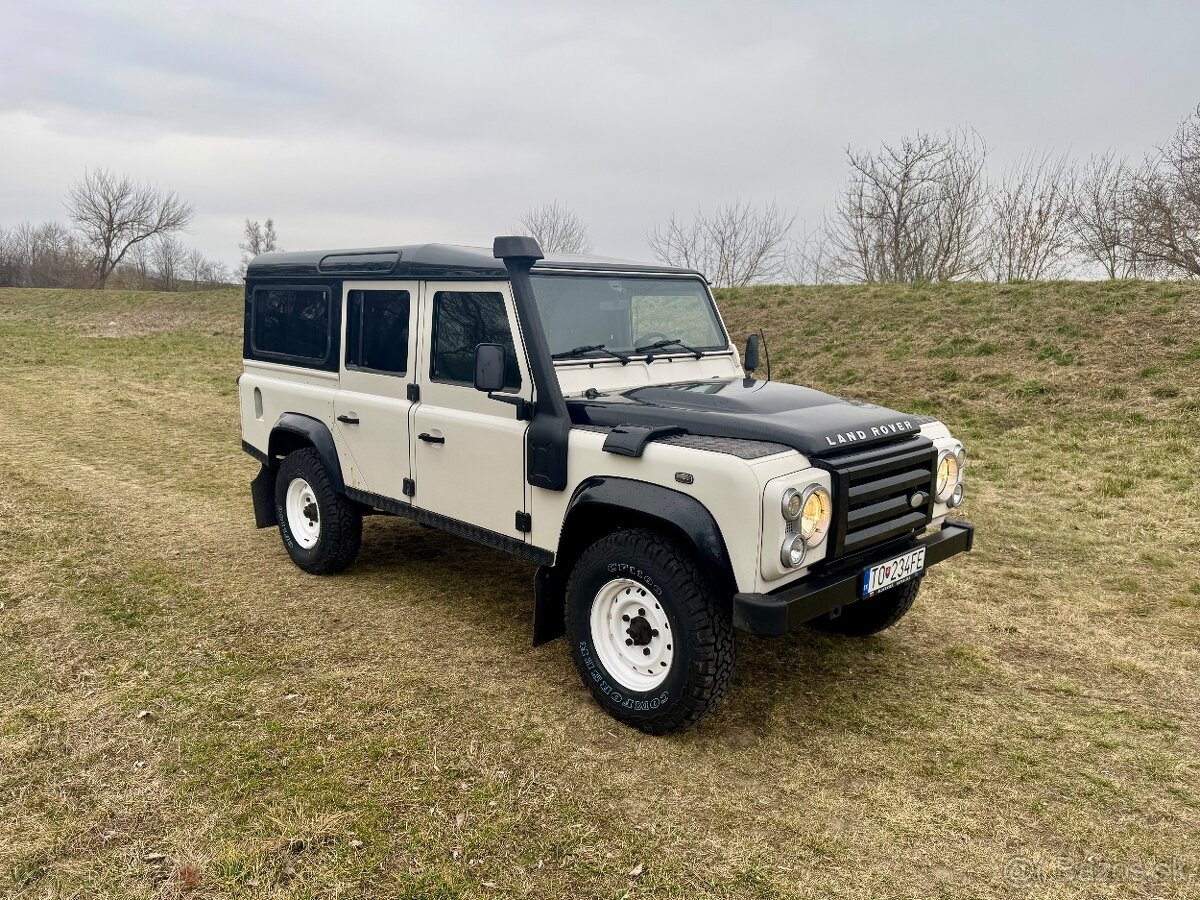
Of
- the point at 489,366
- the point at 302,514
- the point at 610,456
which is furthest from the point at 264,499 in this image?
the point at 610,456

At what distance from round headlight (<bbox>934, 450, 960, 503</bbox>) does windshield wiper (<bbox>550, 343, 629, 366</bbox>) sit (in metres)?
1.70

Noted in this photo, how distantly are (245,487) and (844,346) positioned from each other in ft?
35.5

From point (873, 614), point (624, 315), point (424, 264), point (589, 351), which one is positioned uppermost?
point (424, 264)

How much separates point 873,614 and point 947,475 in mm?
1007

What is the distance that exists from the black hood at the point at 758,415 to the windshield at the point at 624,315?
340 mm

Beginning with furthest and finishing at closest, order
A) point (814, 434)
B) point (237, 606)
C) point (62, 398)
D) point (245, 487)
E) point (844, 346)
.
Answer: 1. point (844, 346)
2. point (62, 398)
3. point (245, 487)
4. point (237, 606)
5. point (814, 434)

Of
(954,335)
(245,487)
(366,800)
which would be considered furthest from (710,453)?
(954,335)

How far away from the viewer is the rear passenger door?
4969mm

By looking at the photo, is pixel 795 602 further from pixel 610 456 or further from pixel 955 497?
pixel 955 497

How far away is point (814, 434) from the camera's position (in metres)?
3.62

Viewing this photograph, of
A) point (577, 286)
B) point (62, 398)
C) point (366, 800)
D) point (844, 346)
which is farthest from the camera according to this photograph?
point (844, 346)

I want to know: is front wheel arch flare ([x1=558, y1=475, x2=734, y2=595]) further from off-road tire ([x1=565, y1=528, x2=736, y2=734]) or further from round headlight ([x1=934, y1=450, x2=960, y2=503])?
round headlight ([x1=934, y1=450, x2=960, y2=503])

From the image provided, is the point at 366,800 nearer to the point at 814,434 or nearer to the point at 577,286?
the point at 814,434

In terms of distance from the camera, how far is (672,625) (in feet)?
11.8
